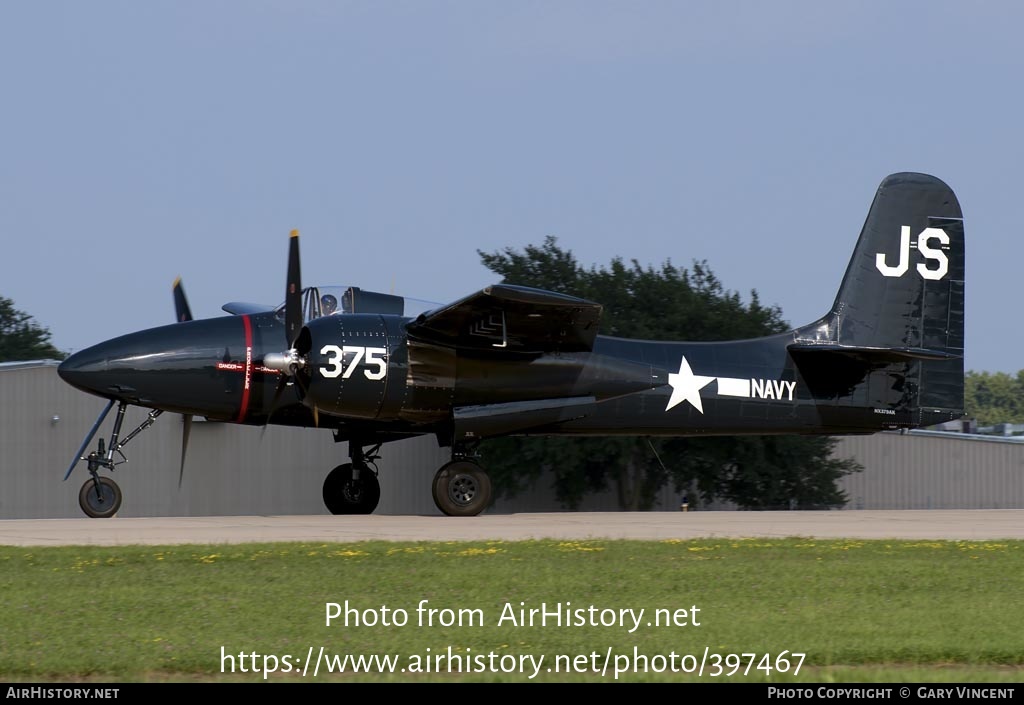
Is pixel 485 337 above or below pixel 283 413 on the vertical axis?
above

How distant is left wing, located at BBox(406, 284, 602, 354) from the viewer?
58.5ft

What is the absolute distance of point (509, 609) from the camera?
9703mm

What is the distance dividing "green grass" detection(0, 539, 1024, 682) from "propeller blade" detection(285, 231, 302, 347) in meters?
5.10

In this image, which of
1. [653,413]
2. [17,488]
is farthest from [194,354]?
[17,488]

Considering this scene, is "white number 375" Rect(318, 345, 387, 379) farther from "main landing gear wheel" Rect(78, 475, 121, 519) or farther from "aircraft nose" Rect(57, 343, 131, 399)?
"main landing gear wheel" Rect(78, 475, 121, 519)

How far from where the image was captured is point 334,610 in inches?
371

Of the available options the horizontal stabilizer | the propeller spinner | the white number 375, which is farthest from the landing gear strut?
the horizontal stabilizer

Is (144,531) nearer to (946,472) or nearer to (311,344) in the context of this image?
(311,344)

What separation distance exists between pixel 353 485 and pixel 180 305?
4.39 meters

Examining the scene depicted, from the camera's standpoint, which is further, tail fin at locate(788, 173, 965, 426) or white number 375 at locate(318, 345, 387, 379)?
tail fin at locate(788, 173, 965, 426)

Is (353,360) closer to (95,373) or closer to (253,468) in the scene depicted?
(95,373)

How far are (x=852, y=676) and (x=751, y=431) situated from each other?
542 inches

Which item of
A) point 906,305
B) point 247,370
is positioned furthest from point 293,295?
point 906,305

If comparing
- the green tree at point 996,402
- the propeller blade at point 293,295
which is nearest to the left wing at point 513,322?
the propeller blade at point 293,295
